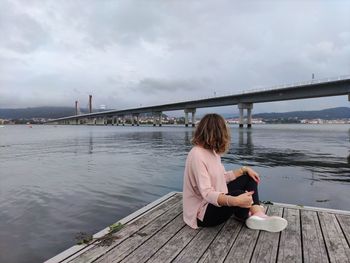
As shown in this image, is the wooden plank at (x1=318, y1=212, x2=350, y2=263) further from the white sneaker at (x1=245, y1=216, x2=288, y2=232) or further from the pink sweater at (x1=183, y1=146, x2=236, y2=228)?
the pink sweater at (x1=183, y1=146, x2=236, y2=228)

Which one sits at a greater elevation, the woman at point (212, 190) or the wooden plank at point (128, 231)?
the woman at point (212, 190)

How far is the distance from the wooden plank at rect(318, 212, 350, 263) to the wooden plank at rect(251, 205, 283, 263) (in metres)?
0.66

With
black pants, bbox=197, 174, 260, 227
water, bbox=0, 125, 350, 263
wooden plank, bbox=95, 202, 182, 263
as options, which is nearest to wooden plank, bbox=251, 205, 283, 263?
black pants, bbox=197, 174, 260, 227

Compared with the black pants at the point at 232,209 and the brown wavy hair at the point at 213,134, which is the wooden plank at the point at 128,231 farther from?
the brown wavy hair at the point at 213,134

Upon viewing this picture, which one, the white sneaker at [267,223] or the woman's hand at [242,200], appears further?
the white sneaker at [267,223]

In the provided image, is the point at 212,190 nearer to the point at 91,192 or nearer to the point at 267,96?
the point at 91,192

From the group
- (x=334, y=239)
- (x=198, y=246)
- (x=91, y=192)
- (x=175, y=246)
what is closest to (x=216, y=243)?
(x=198, y=246)

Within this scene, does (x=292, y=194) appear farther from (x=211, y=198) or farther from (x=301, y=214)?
(x=211, y=198)

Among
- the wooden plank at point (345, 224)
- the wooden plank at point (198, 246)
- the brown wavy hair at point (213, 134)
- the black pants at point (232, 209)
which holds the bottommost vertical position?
the wooden plank at point (345, 224)

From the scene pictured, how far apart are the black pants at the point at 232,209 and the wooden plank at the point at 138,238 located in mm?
686

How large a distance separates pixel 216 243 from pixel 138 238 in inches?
42.3

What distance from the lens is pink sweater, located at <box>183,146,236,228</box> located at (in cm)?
415

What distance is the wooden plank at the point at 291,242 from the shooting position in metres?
3.71

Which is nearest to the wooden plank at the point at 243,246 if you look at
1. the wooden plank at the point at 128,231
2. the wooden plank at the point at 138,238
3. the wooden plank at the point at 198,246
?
the wooden plank at the point at 198,246
